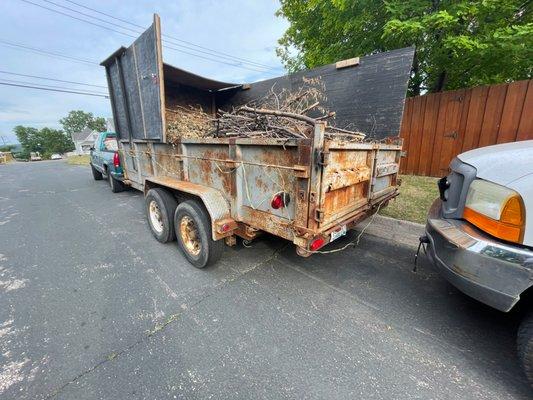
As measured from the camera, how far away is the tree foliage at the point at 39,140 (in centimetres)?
6925

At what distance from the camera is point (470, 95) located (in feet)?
21.2

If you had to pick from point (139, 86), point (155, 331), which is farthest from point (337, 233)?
point (139, 86)

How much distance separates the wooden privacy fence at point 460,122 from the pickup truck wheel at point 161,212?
24.4 feet

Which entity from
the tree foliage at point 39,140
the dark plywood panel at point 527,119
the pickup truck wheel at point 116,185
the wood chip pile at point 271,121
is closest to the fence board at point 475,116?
the dark plywood panel at point 527,119

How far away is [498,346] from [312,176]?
6.77ft

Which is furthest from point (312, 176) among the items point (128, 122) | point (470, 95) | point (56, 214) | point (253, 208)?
point (470, 95)

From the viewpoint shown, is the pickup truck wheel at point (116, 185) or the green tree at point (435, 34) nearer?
the green tree at point (435, 34)

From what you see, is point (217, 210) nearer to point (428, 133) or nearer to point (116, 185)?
point (116, 185)

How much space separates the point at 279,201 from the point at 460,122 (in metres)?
7.17

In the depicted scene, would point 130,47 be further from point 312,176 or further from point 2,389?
point 2,389

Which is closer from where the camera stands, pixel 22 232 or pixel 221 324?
pixel 221 324

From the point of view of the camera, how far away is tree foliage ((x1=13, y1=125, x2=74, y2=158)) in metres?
69.2

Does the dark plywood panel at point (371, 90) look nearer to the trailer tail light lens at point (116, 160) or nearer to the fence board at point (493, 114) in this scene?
the fence board at point (493, 114)

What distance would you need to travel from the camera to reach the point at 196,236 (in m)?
3.26
